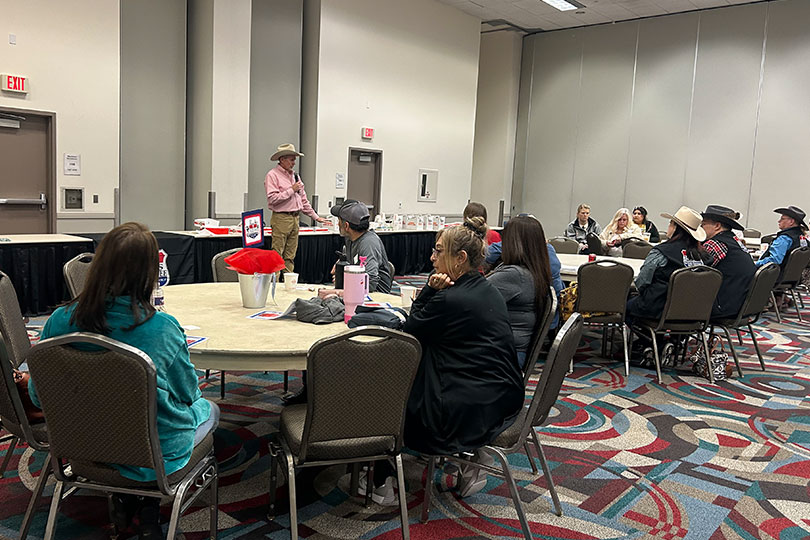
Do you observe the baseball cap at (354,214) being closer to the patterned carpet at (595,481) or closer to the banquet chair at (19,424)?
the patterned carpet at (595,481)

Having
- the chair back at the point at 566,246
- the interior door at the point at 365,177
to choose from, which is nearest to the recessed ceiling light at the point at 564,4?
the interior door at the point at 365,177

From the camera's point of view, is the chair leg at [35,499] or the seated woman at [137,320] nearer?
the seated woman at [137,320]

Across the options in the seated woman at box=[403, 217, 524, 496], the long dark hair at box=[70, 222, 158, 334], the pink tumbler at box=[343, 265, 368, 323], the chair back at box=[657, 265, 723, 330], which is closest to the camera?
the long dark hair at box=[70, 222, 158, 334]

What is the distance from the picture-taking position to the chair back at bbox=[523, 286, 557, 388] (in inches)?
129

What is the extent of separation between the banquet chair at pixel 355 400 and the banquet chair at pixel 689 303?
3.31 m

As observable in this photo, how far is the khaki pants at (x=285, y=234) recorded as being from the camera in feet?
26.7

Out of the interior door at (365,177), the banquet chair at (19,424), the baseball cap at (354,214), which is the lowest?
the banquet chair at (19,424)

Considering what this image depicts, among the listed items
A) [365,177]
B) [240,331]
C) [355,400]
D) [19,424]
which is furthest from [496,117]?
[19,424]

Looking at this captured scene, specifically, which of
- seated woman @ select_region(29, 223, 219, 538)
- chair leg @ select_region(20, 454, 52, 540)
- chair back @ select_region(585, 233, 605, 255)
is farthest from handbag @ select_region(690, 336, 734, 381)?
chair leg @ select_region(20, 454, 52, 540)

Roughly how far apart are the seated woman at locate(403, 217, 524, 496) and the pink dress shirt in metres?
5.71

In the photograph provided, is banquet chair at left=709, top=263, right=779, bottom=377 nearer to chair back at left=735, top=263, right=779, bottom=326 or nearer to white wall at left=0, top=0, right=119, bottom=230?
chair back at left=735, top=263, right=779, bottom=326

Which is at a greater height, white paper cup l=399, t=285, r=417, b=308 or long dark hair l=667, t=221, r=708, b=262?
long dark hair l=667, t=221, r=708, b=262

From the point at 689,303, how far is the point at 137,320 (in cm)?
423

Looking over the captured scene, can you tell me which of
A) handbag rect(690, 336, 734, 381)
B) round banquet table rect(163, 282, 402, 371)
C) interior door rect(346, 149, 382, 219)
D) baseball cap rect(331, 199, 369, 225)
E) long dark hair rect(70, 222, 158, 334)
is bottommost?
handbag rect(690, 336, 734, 381)
